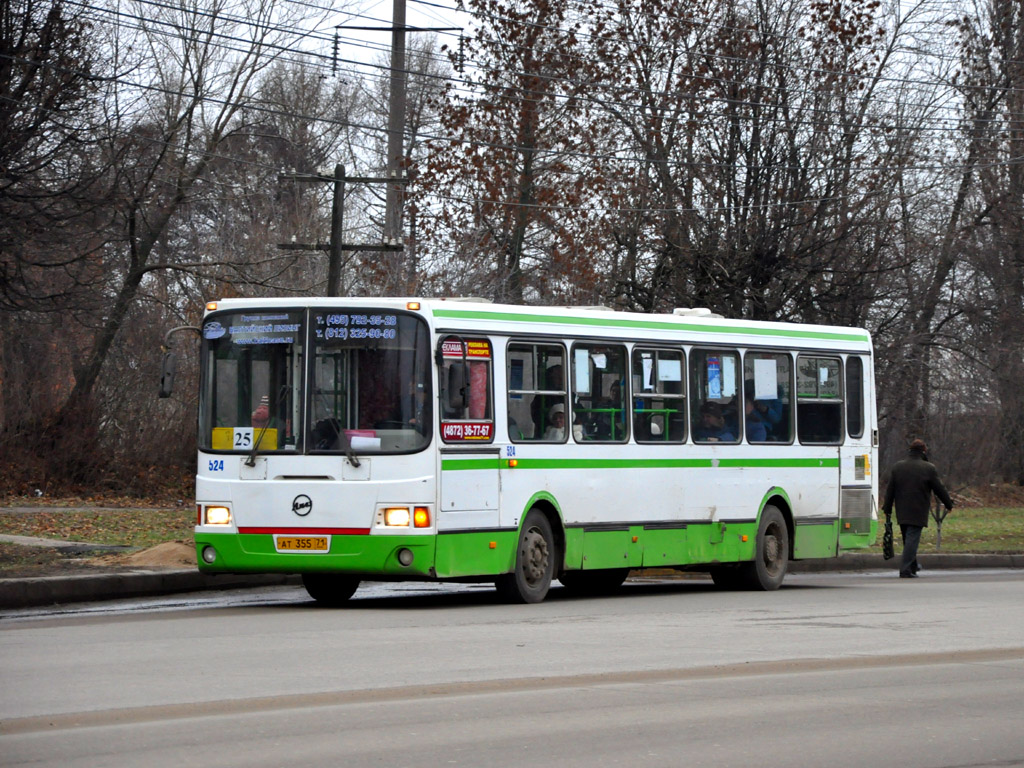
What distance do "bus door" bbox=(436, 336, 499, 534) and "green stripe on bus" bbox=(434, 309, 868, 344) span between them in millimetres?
250

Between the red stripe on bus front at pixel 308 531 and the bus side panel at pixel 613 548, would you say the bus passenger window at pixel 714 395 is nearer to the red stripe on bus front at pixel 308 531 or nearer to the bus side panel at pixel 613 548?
the bus side panel at pixel 613 548

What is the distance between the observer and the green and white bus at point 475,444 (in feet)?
49.3

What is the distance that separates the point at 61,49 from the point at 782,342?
11.8 metres

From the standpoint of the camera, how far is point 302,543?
15047mm

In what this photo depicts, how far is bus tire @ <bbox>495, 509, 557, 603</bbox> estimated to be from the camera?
52.2 feet

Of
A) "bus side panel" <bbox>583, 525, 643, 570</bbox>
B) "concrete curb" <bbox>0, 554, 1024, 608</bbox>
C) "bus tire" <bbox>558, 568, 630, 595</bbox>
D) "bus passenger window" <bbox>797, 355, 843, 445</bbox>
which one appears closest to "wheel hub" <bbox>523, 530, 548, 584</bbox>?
"bus side panel" <bbox>583, 525, 643, 570</bbox>

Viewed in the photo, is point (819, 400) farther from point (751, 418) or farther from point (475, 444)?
point (475, 444)

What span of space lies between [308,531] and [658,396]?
14.9 ft

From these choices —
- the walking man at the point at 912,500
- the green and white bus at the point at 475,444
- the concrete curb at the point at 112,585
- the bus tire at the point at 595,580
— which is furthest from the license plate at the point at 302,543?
the walking man at the point at 912,500

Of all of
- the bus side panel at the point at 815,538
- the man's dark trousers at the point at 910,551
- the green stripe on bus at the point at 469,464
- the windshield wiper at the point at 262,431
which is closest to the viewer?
the green stripe on bus at the point at 469,464

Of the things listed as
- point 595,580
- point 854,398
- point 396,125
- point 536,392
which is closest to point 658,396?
point 536,392

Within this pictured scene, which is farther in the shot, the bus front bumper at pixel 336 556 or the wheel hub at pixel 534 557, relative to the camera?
the wheel hub at pixel 534 557

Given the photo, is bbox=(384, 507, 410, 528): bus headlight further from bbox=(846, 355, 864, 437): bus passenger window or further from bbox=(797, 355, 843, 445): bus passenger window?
bbox=(846, 355, 864, 437): bus passenger window

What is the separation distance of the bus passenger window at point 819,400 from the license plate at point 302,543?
22.9 feet
